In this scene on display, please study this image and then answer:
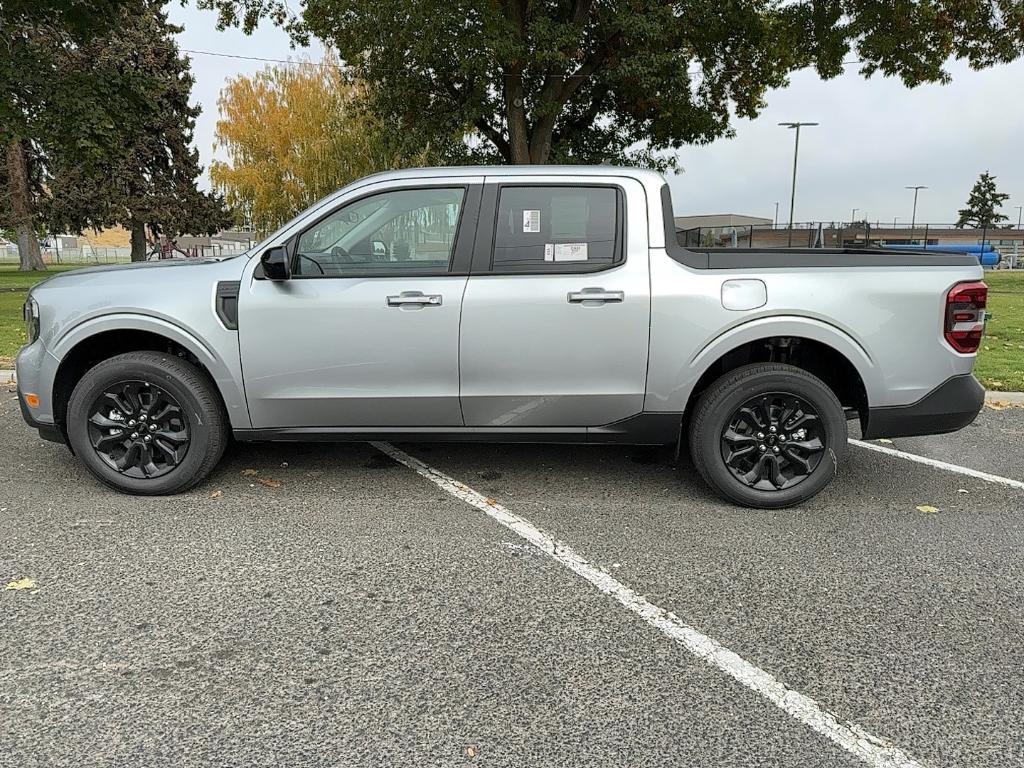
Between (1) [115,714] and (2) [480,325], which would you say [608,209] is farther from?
(1) [115,714]

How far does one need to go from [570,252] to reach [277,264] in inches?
61.0

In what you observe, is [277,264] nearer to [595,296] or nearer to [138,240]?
[595,296]

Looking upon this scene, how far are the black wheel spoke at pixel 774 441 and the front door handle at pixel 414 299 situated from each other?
1720 millimetres

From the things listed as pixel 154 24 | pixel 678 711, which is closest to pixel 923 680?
pixel 678 711

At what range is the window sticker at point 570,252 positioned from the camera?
4102mm

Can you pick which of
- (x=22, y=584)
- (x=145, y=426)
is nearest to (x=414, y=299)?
(x=145, y=426)

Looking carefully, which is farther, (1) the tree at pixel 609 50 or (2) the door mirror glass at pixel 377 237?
(1) the tree at pixel 609 50

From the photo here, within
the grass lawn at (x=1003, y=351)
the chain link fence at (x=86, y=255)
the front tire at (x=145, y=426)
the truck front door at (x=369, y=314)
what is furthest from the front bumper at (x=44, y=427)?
the chain link fence at (x=86, y=255)

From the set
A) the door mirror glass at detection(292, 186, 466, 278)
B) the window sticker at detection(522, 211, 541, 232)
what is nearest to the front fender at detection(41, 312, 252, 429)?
the door mirror glass at detection(292, 186, 466, 278)

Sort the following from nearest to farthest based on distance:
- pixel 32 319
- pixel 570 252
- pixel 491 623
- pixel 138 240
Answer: pixel 491 623 → pixel 570 252 → pixel 32 319 → pixel 138 240

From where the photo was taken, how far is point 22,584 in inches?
127

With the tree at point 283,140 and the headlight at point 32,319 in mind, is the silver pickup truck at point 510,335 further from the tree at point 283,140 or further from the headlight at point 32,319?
the tree at point 283,140

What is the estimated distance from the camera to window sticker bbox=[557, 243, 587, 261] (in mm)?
4102

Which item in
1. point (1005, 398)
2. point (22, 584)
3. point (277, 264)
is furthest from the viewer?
point (1005, 398)
